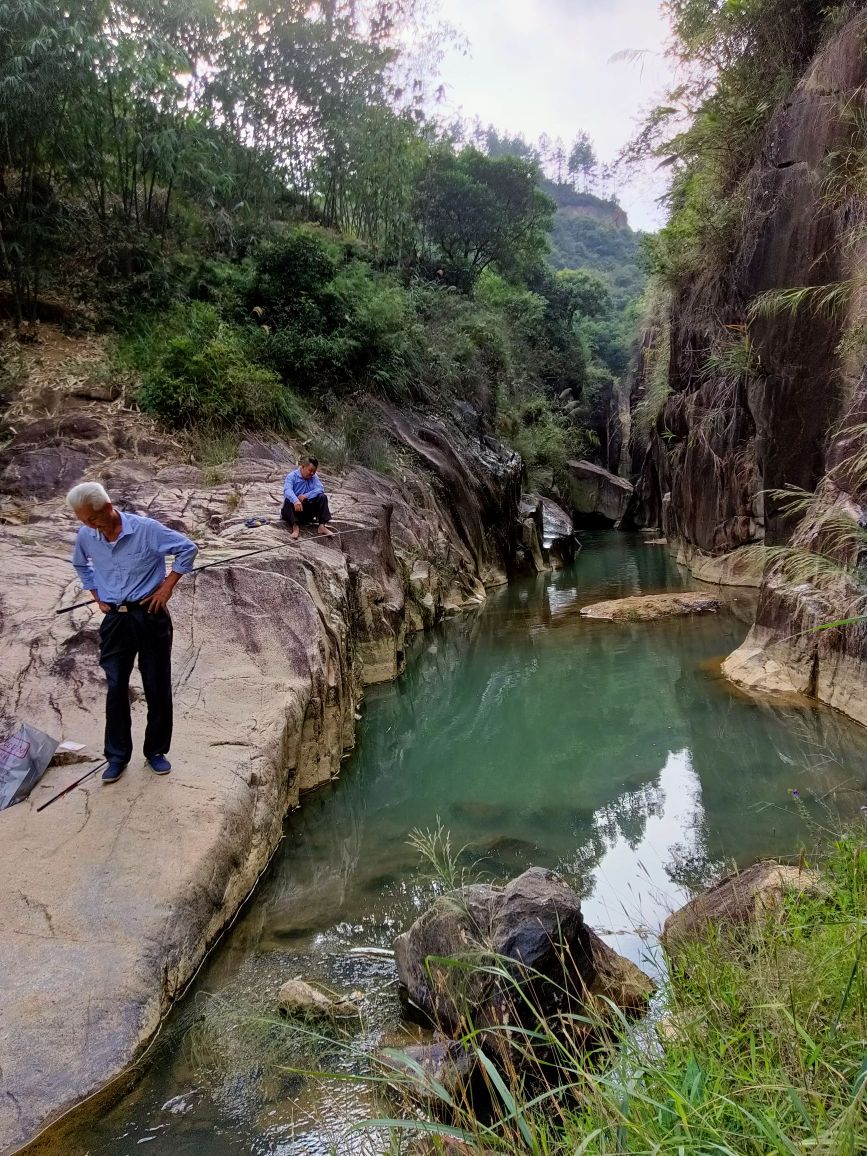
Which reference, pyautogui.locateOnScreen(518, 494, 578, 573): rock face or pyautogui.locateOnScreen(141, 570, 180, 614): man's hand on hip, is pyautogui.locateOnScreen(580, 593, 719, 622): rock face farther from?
pyautogui.locateOnScreen(141, 570, 180, 614): man's hand on hip

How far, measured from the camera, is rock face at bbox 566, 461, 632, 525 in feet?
102

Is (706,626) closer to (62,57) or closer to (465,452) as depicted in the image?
(465,452)

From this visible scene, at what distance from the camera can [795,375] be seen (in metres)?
10.4

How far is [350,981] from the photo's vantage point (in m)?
3.47

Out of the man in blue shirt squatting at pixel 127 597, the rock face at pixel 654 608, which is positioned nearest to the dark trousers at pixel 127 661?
the man in blue shirt squatting at pixel 127 597

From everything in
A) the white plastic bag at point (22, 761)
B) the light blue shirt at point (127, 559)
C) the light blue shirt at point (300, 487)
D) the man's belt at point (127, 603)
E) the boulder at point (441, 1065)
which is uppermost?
the light blue shirt at point (300, 487)

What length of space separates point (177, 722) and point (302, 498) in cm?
437

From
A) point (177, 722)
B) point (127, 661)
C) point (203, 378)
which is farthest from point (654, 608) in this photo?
point (127, 661)

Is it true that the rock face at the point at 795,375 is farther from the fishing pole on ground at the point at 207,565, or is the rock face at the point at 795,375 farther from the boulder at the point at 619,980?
the fishing pole on ground at the point at 207,565

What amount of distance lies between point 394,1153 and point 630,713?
21.4 ft

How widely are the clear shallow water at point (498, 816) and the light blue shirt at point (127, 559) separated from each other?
1.99 meters

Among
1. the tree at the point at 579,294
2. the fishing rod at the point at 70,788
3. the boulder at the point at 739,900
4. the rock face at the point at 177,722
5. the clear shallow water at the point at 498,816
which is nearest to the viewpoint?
the clear shallow water at the point at 498,816

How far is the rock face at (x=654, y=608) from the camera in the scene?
475 inches

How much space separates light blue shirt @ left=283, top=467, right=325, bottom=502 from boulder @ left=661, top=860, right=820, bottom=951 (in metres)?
6.54
